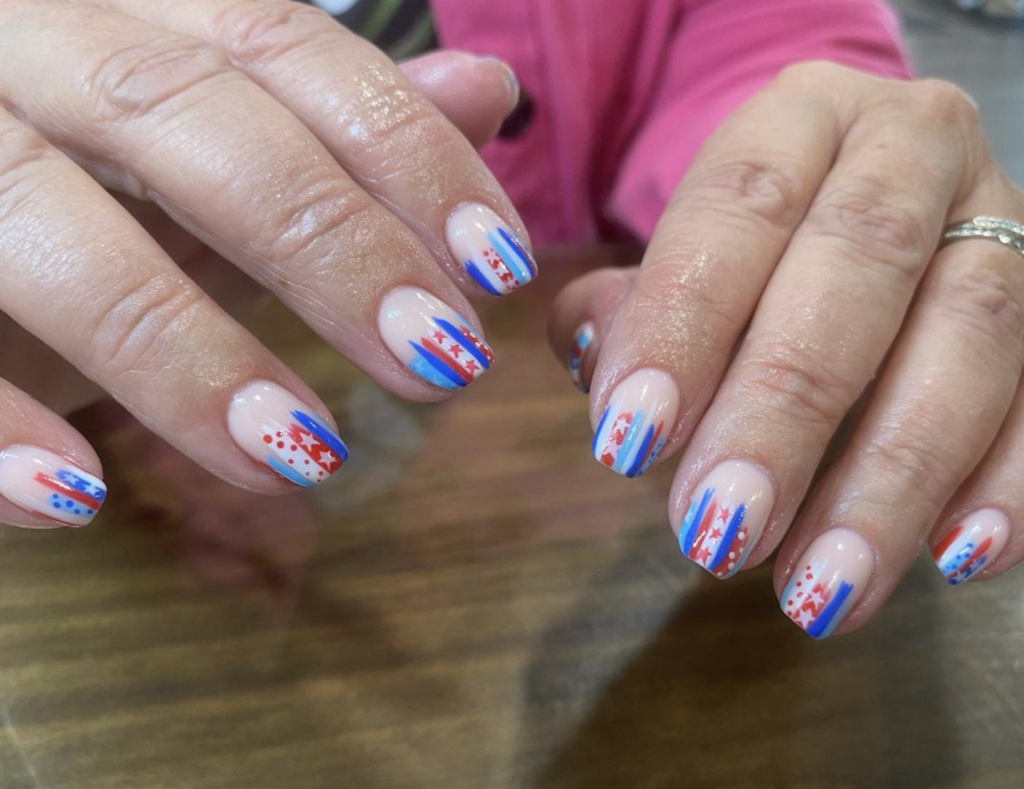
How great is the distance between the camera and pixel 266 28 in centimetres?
36

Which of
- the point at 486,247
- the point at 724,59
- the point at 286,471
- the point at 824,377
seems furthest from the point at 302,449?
the point at 724,59

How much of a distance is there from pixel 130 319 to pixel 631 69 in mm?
571

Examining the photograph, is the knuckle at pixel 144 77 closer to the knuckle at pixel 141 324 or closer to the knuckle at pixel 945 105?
the knuckle at pixel 141 324

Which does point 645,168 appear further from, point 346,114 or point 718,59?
point 346,114

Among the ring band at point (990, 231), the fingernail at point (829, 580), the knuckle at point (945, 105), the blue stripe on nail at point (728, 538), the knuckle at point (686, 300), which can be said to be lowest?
the fingernail at point (829, 580)

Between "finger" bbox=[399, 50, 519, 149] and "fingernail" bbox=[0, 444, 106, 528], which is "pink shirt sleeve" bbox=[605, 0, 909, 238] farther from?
"fingernail" bbox=[0, 444, 106, 528]

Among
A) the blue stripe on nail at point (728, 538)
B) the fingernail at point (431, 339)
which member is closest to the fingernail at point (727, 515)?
the blue stripe on nail at point (728, 538)

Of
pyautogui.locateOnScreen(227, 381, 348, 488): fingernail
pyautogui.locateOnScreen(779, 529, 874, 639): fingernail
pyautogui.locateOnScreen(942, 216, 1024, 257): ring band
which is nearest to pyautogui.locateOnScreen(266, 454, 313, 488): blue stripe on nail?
pyautogui.locateOnScreen(227, 381, 348, 488): fingernail

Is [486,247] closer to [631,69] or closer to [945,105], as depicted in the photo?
[945,105]

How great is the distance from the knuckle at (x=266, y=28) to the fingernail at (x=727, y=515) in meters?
0.26

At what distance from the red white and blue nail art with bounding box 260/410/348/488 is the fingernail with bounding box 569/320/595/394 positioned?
0.14 m

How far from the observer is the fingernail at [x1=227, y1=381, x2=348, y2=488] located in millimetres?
298

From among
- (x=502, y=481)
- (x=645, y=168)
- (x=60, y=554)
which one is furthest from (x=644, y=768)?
(x=645, y=168)

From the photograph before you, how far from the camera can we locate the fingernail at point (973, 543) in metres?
0.32
